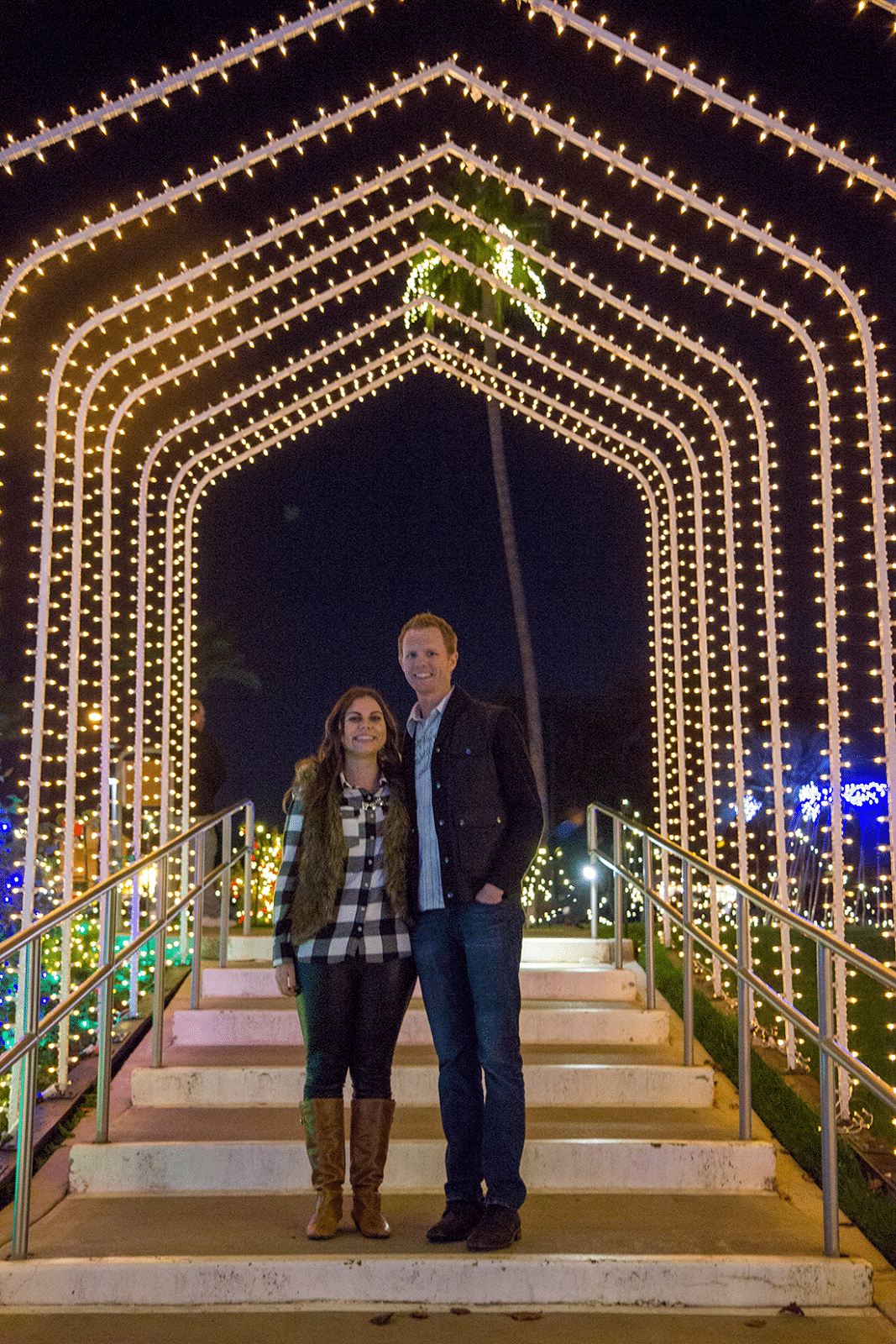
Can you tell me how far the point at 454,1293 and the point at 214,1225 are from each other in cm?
81

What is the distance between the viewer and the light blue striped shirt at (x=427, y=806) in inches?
143

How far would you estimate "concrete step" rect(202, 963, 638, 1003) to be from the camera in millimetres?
5941

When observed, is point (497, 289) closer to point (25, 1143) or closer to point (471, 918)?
point (471, 918)

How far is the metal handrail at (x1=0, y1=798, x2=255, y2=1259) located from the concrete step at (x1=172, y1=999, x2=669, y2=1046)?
7.8 inches

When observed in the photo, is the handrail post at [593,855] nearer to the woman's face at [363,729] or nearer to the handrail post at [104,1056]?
the handrail post at [104,1056]

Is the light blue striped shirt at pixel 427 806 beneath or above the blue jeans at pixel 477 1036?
above

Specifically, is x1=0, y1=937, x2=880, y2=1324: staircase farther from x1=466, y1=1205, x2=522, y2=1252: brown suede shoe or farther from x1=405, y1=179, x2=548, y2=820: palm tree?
x1=405, y1=179, x2=548, y2=820: palm tree

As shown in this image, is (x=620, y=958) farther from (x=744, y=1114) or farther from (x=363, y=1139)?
(x=363, y=1139)

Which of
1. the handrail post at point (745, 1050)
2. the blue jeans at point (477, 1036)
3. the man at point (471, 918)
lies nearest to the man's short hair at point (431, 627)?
the man at point (471, 918)

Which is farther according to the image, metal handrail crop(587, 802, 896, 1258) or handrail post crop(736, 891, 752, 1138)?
handrail post crop(736, 891, 752, 1138)

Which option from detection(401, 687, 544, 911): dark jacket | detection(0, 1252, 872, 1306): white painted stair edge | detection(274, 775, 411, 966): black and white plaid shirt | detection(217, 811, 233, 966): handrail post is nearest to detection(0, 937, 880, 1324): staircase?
detection(0, 1252, 872, 1306): white painted stair edge

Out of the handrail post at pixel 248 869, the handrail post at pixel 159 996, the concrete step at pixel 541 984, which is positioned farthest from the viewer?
the handrail post at pixel 248 869

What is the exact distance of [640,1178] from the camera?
4270 mm

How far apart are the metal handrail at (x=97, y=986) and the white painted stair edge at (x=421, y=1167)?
165 millimetres
